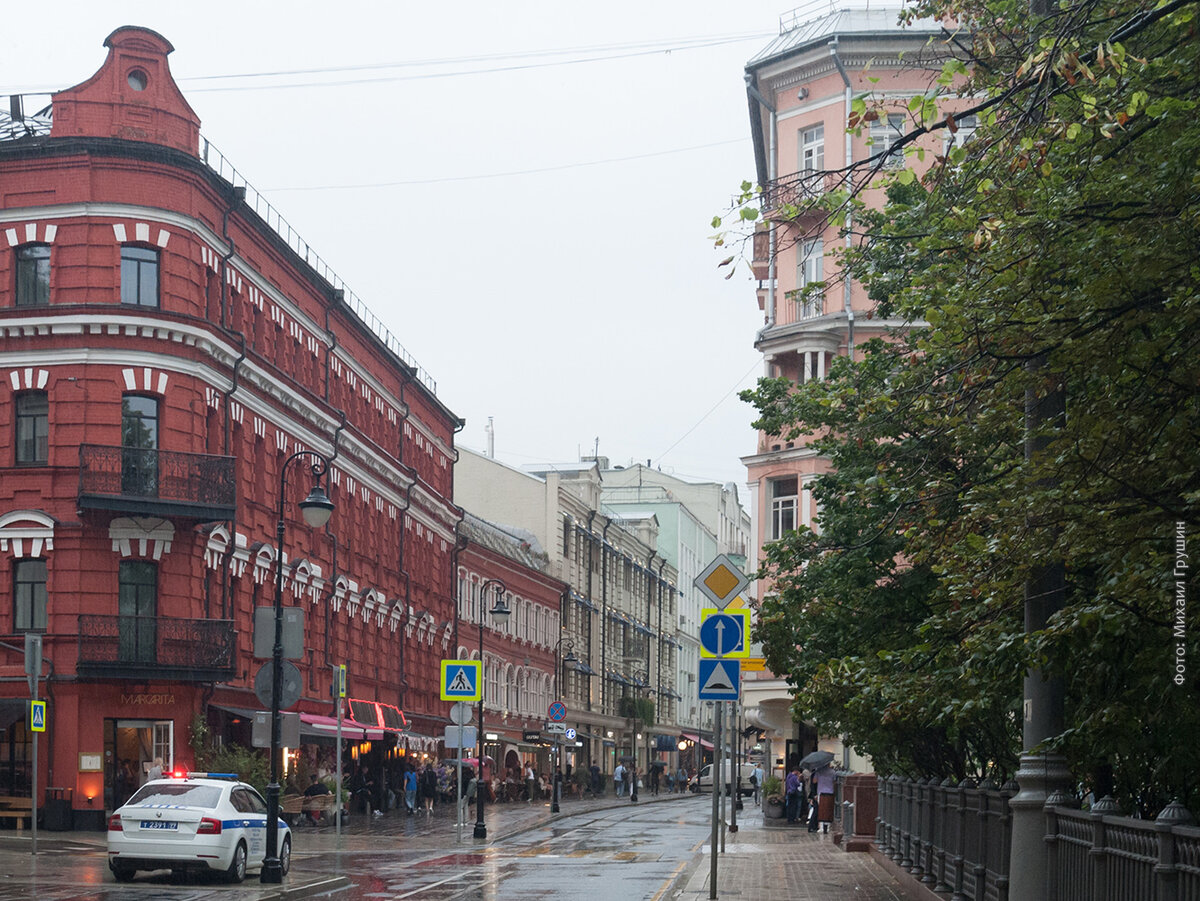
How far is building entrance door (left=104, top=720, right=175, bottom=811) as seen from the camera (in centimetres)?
3791

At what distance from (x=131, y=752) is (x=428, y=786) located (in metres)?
19.3

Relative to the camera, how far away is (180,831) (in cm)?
2222

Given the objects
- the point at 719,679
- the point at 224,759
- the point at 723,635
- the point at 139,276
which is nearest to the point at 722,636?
the point at 723,635

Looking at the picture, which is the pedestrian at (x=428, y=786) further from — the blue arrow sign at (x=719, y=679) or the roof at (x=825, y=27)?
the blue arrow sign at (x=719, y=679)

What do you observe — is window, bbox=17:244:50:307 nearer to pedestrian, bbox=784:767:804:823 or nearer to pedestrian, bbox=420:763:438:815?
pedestrian, bbox=420:763:438:815

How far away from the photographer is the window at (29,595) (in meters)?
38.6

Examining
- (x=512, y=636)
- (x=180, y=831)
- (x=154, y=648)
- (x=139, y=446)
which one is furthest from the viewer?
(x=512, y=636)

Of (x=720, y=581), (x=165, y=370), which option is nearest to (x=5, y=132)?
(x=165, y=370)

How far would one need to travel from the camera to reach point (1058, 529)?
10414 millimetres

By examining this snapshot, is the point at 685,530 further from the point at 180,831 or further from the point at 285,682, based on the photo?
the point at 180,831

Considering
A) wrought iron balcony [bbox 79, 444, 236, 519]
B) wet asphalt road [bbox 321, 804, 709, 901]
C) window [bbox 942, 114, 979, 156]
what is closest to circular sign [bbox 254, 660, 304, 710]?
wet asphalt road [bbox 321, 804, 709, 901]

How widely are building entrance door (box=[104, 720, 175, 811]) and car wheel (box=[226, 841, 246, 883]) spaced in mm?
15852

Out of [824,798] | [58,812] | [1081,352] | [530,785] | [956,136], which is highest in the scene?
[956,136]

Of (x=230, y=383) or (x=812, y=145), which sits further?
(x=812, y=145)
